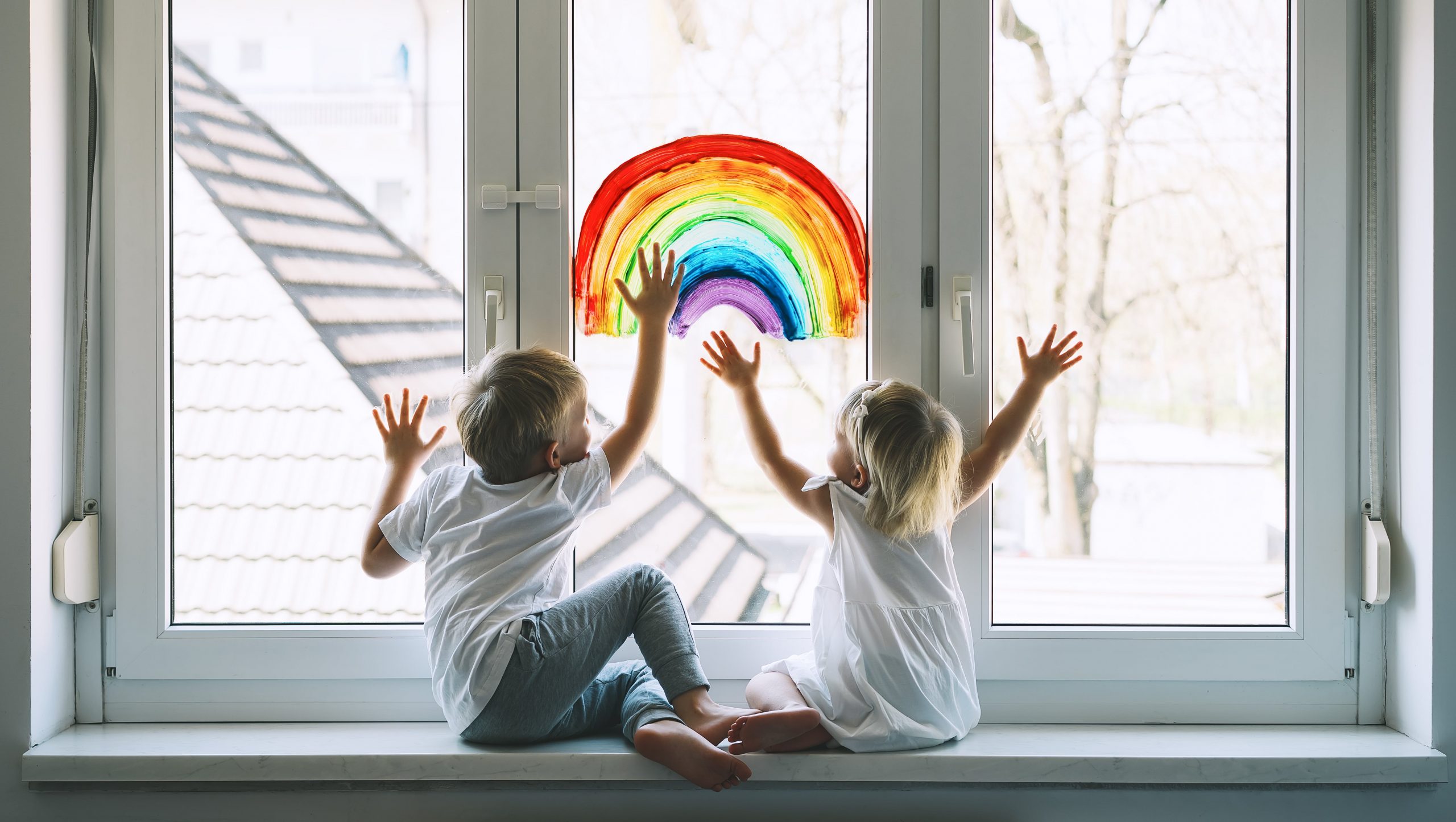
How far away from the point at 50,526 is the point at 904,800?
3.95 ft

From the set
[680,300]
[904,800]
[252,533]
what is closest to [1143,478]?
[904,800]

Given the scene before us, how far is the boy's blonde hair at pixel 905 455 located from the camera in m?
1.15

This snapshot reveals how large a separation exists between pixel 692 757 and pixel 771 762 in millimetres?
113

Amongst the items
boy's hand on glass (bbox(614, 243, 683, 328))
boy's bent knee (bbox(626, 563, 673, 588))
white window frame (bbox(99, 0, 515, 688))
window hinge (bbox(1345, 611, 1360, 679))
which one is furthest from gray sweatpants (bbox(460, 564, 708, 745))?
window hinge (bbox(1345, 611, 1360, 679))

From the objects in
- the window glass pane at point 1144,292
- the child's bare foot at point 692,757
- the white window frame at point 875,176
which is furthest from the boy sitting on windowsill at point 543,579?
the window glass pane at point 1144,292

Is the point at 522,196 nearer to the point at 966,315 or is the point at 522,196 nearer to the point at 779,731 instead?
the point at 966,315

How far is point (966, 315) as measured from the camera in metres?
1.24

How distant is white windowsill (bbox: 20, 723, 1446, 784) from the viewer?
1.13m

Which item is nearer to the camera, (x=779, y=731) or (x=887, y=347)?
(x=779, y=731)

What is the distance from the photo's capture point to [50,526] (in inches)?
48.1

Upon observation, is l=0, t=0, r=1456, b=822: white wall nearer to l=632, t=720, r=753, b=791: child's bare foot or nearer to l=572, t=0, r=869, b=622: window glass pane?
l=632, t=720, r=753, b=791: child's bare foot

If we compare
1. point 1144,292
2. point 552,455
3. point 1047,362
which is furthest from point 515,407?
point 1144,292

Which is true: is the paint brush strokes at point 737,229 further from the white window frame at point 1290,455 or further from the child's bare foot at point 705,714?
the child's bare foot at point 705,714

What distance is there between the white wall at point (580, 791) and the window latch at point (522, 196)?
58cm
